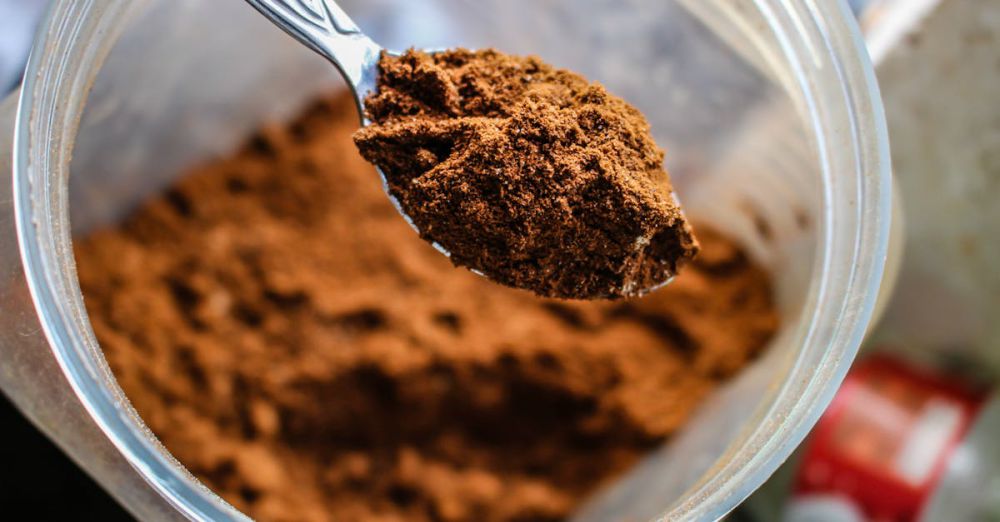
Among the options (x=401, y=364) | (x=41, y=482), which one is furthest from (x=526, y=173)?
(x=41, y=482)

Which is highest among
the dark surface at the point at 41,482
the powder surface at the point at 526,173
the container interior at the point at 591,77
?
the container interior at the point at 591,77

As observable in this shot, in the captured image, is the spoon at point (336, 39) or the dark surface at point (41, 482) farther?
the dark surface at point (41, 482)

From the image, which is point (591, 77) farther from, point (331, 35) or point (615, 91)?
point (331, 35)

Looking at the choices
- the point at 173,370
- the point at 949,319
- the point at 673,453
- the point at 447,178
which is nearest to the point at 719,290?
the point at 673,453

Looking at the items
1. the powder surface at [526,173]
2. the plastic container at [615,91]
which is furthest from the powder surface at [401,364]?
the powder surface at [526,173]

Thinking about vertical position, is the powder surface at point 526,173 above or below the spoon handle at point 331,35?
below

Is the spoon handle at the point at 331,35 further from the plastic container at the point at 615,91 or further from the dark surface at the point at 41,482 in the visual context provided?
the dark surface at the point at 41,482
